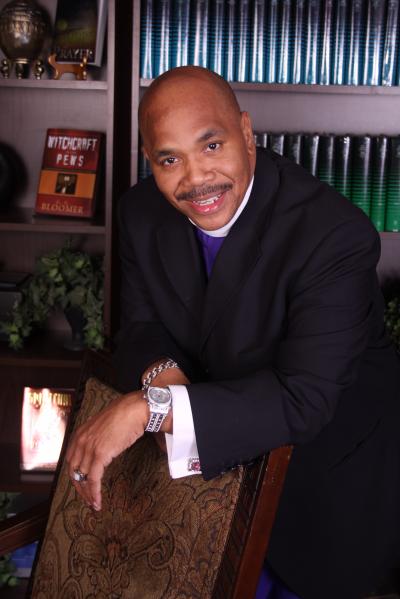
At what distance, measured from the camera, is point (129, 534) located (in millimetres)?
1274

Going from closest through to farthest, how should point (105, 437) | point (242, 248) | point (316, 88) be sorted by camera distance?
1. point (105, 437)
2. point (242, 248)
3. point (316, 88)

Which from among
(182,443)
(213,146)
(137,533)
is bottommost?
(137,533)

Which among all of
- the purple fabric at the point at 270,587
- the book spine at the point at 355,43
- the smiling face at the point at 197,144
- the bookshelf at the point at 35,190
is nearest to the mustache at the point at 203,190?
the smiling face at the point at 197,144

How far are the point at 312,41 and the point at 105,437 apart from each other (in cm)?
172

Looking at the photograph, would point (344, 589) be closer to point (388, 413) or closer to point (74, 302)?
point (388, 413)

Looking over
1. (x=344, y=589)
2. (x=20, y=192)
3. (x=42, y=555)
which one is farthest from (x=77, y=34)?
(x=344, y=589)

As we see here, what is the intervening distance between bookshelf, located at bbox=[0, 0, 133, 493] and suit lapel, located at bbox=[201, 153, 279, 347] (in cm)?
102

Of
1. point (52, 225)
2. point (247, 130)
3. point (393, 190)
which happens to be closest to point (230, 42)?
point (393, 190)

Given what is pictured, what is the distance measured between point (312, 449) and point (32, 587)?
598 millimetres

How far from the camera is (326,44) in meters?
2.47

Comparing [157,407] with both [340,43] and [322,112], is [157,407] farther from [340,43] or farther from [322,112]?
[322,112]

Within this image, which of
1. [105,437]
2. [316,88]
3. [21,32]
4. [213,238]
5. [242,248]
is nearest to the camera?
[105,437]

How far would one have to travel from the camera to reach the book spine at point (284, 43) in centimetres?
245

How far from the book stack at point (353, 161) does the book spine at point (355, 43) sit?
0.64ft
